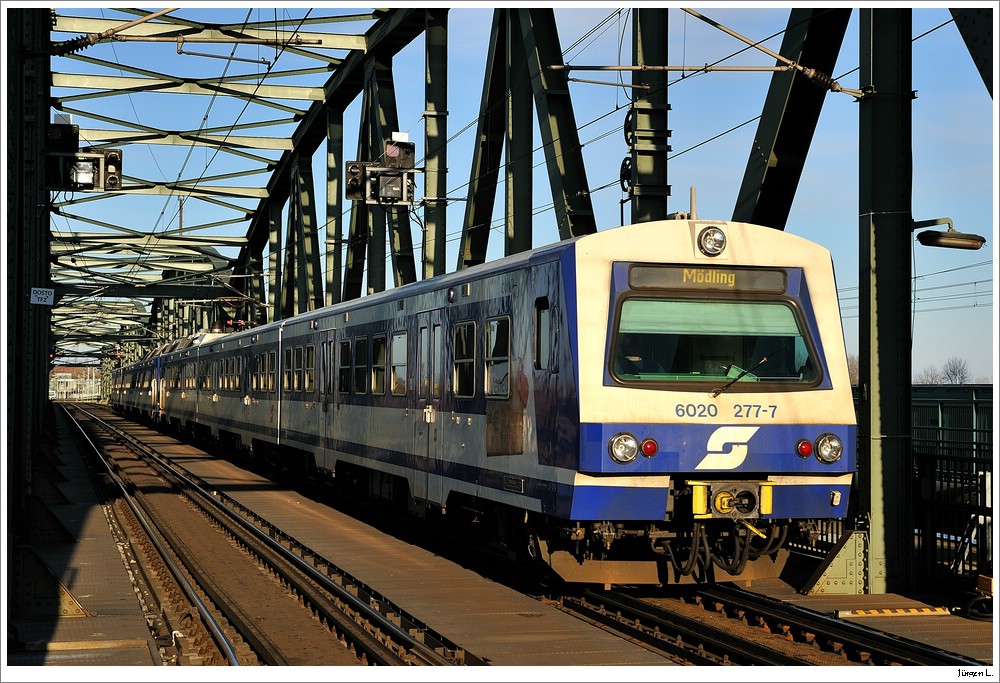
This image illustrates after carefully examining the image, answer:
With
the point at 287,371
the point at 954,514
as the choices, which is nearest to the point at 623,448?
the point at 954,514

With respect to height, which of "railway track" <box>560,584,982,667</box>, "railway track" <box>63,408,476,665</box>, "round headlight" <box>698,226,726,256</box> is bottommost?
"railway track" <box>63,408,476,665</box>

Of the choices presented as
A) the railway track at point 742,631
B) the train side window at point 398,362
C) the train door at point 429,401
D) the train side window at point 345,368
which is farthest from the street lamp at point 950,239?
the train side window at point 345,368

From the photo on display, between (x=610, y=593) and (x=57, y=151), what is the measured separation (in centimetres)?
1353

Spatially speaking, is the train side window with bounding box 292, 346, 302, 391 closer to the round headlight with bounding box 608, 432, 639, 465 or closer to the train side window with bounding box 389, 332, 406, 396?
the train side window with bounding box 389, 332, 406, 396

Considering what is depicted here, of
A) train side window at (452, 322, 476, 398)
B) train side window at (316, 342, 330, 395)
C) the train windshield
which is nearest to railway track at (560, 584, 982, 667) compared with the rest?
the train windshield

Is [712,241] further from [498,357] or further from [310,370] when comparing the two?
[310,370]

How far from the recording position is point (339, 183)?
131 feet

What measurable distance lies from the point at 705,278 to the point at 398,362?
5.87 metres

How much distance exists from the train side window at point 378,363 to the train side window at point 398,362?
0.38 meters

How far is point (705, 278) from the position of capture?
9984mm

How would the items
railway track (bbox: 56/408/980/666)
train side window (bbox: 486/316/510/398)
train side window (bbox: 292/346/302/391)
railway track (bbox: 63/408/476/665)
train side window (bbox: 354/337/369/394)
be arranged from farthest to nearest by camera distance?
1. train side window (bbox: 292/346/302/391)
2. train side window (bbox: 354/337/369/394)
3. train side window (bbox: 486/316/510/398)
4. railway track (bbox: 63/408/476/665)
5. railway track (bbox: 56/408/980/666)

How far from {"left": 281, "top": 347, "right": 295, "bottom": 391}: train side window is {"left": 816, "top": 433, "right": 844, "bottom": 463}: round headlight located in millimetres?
14140

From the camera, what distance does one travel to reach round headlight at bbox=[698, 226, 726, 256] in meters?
10.0

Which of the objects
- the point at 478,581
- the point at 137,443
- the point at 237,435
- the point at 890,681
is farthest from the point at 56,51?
the point at 137,443
